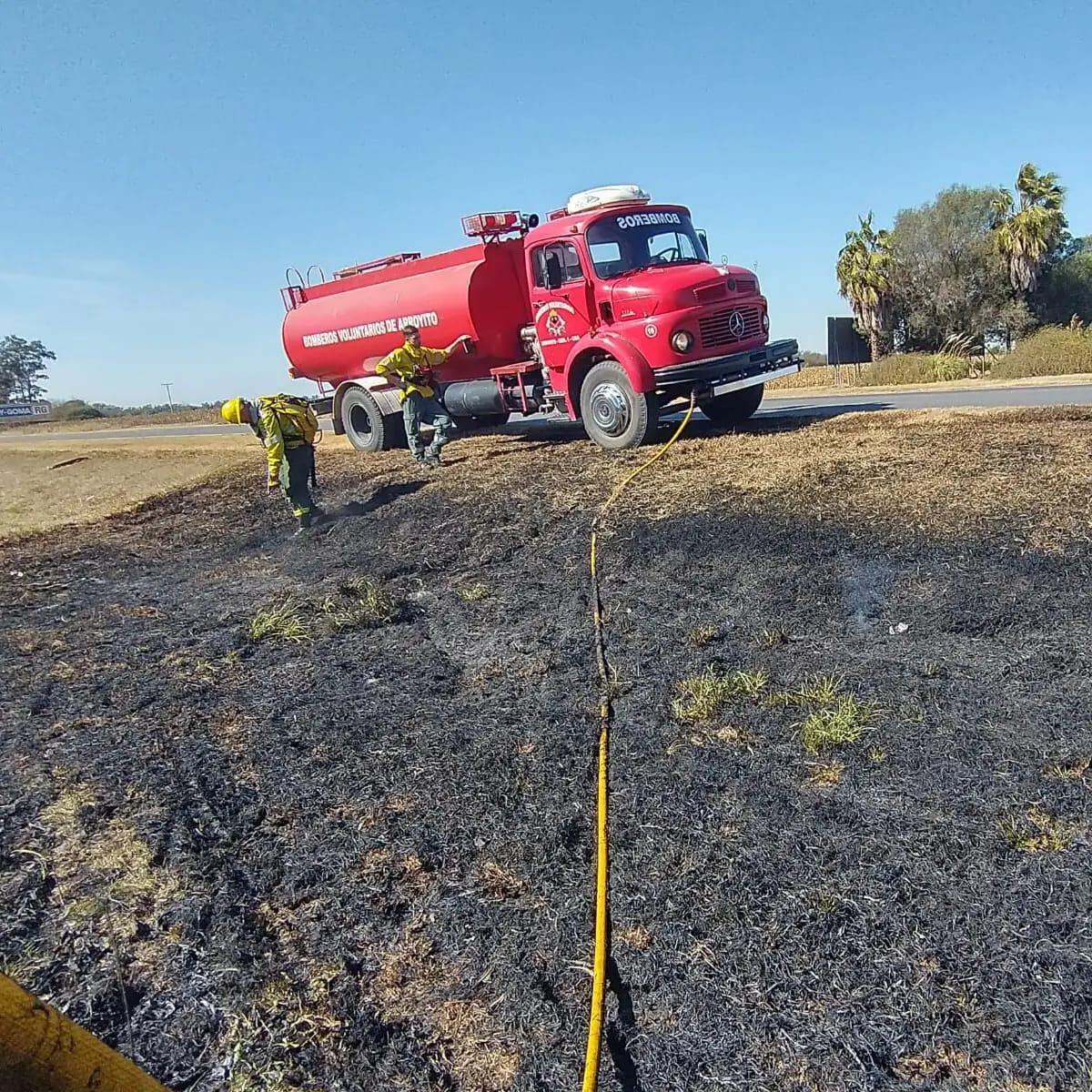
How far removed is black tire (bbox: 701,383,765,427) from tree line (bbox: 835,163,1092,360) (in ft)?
75.2

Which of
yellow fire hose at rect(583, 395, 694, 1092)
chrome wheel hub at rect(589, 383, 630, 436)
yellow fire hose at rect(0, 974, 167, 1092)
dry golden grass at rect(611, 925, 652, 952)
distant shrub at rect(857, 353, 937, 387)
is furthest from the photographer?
distant shrub at rect(857, 353, 937, 387)

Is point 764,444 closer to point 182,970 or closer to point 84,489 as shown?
point 182,970

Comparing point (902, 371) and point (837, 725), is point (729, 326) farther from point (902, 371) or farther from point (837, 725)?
point (902, 371)

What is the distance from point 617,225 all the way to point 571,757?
Result: 847 centimetres

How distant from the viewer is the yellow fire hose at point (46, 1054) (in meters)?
0.98

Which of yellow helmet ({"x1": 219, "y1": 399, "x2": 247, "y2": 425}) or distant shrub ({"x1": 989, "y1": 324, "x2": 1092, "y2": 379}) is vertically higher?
yellow helmet ({"x1": 219, "y1": 399, "x2": 247, "y2": 425})

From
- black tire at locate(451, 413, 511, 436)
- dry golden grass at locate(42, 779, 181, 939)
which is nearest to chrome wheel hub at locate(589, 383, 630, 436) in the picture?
black tire at locate(451, 413, 511, 436)

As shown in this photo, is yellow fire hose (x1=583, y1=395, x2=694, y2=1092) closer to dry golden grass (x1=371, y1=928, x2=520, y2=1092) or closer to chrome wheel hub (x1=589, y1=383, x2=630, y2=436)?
dry golden grass (x1=371, y1=928, x2=520, y2=1092)

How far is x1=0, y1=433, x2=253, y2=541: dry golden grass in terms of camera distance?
12.1m

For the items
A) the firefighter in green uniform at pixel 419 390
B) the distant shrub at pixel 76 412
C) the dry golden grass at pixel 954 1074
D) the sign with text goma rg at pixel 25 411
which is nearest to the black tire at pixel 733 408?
the firefighter in green uniform at pixel 419 390

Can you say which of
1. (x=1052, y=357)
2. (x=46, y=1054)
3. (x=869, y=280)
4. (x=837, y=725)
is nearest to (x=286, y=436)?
(x=837, y=725)

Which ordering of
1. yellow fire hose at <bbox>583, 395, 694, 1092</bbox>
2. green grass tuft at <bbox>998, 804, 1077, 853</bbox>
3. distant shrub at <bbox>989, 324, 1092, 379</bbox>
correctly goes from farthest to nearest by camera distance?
1. distant shrub at <bbox>989, 324, 1092, 379</bbox>
2. green grass tuft at <bbox>998, 804, 1077, 853</bbox>
3. yellow fire hose at <bbox>583, 395, 694, 1092</bbox>

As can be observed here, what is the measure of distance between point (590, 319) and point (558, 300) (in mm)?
557

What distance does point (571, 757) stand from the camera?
13.5 ft
